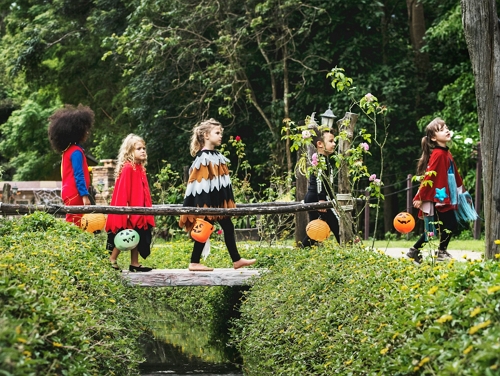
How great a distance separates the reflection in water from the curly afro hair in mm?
2408

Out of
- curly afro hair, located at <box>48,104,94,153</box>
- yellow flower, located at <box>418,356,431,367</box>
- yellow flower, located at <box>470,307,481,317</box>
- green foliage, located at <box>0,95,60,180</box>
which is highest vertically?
green foliage, located at <box>0,95,60,180</box>

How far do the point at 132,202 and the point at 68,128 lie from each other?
1175 mm

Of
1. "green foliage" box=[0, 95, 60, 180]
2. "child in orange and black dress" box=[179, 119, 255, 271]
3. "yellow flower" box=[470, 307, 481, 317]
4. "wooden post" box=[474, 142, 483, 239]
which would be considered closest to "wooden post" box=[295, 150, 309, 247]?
"child in orange and black dress" box=[179, 119, 255, 271]

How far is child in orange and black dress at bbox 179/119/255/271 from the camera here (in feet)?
31.0

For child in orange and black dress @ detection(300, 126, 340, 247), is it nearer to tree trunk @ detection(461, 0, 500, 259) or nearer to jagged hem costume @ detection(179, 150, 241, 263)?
jagged hem costume @ detection(179, 150, 241, 263)

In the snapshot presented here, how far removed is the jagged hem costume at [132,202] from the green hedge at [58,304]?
0.51 m

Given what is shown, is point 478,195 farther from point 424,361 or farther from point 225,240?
point 424,361

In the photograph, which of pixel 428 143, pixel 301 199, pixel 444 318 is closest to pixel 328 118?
pixel 301 199

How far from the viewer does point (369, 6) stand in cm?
2036

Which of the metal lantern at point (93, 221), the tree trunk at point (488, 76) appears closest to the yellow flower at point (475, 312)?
the tree trunk at point (488, 76)

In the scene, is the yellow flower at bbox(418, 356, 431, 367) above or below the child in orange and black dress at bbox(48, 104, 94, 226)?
below

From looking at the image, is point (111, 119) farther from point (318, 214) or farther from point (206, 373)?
point (206, 373)

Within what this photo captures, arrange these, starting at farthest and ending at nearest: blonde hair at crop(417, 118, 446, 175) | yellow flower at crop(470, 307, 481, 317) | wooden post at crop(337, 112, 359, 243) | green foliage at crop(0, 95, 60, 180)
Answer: green foliage at crop(0, 95, 60, 180)
blonde hair at crop(417, 118, 446, 175)
wooden post at crop(337, 112, 359, 243)
yellow flower at crop(470, 307, 481, 317)

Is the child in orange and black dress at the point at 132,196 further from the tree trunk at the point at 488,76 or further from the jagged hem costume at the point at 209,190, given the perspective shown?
the tree trunk at the point at 488,76
